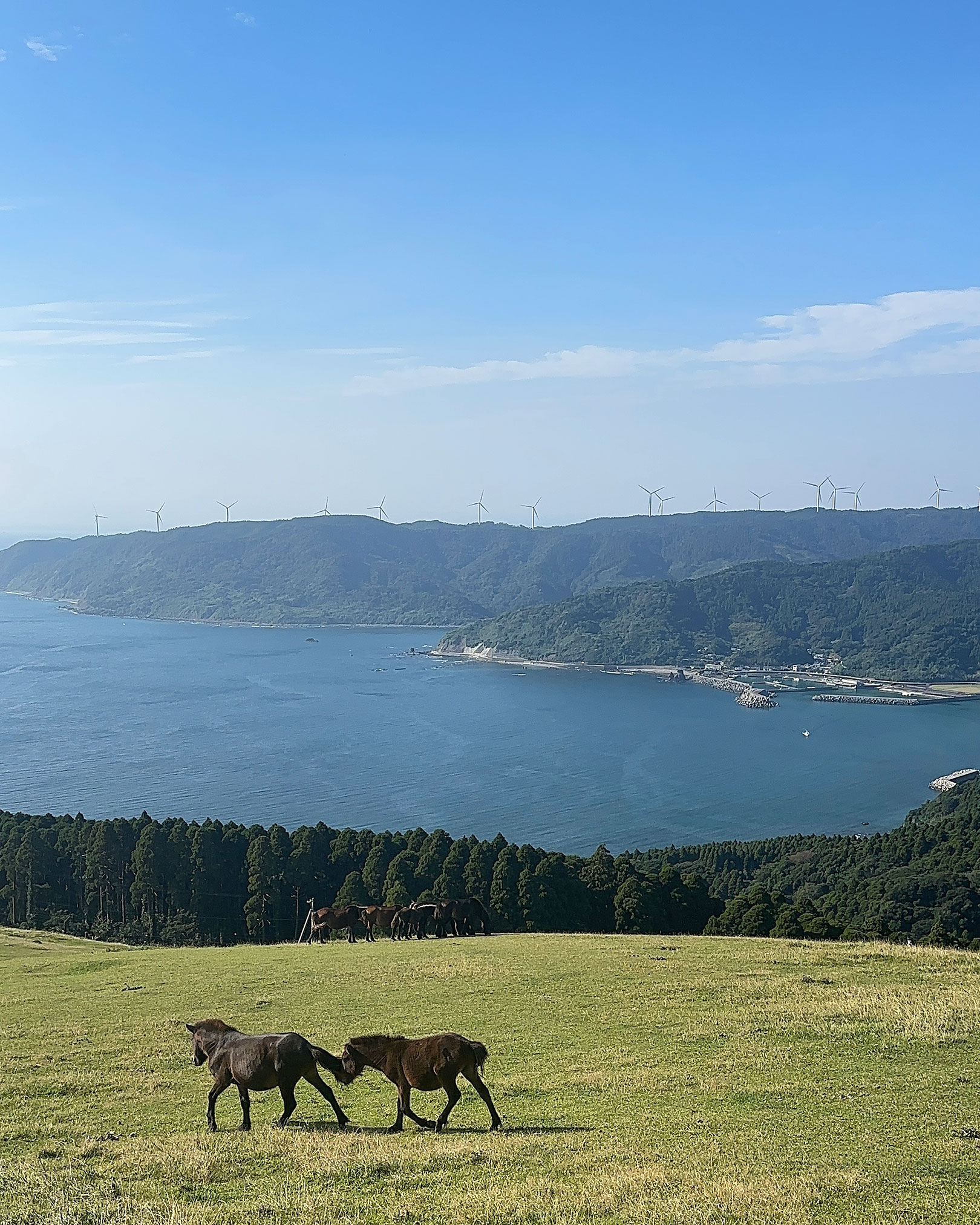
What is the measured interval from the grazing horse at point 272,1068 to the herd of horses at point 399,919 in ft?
50.8

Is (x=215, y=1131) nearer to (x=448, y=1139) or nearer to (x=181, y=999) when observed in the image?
(x=448, y=1139)

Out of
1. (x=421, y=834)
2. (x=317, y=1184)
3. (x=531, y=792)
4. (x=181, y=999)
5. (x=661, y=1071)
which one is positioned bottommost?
(x=531, y=792)

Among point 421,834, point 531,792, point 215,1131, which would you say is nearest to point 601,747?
point 531,792

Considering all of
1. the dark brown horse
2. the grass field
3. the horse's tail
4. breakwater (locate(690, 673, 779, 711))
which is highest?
the horse's tail

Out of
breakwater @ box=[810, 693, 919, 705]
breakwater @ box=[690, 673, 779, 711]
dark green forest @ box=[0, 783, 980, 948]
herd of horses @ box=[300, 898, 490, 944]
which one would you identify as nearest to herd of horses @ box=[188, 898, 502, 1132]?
herd of horses @ box=[300, 898, 490, 944]

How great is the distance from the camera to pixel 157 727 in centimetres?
12481

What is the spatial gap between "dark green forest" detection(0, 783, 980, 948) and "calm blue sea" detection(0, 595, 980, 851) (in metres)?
33.5

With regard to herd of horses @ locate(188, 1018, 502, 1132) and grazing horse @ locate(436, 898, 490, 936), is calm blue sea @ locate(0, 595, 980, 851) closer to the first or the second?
grazing horse @ locate(436, 898, 490, 936)

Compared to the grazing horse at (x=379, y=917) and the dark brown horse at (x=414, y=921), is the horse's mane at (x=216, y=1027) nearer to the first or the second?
the dark brown horse at (x=414, y=921)

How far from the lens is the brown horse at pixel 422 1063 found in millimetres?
9367

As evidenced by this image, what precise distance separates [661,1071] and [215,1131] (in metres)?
5.07

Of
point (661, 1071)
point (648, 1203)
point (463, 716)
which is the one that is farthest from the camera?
point (463, 716)

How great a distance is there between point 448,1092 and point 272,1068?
5.63ft

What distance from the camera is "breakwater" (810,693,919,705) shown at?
164 meters
